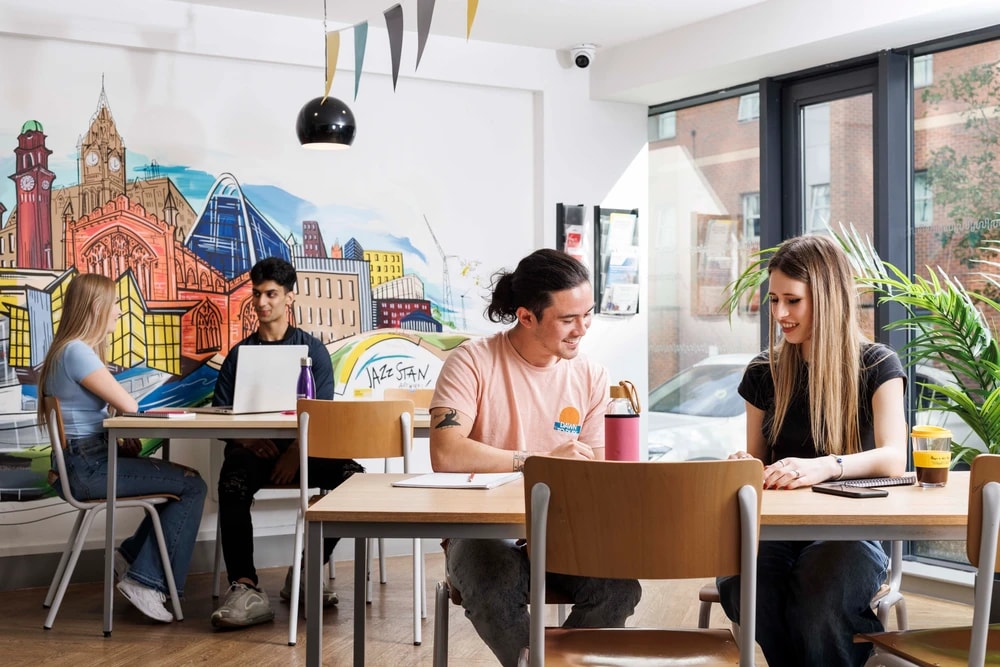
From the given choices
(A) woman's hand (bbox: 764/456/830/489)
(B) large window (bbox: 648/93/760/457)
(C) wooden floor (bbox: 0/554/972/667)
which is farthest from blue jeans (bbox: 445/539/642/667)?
(B) large window (bbox: 648/93/760/457)

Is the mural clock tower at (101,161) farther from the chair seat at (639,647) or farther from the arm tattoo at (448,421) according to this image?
the chair seat at (639,647)

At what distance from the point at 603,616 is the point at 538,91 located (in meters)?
3.81

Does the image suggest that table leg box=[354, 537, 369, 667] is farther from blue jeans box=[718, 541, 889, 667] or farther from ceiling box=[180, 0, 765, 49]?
ceiling box=[180, 0, 765, 49]

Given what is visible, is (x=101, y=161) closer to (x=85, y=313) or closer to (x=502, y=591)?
(x=85, y=313)

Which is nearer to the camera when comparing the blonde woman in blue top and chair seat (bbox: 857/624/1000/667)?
chair seat (bbox: 857/624/1000/667)

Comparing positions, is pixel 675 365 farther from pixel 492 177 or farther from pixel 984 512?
pixel 984 512

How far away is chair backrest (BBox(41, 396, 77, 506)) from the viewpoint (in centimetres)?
374

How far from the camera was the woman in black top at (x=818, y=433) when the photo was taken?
2.14 metres

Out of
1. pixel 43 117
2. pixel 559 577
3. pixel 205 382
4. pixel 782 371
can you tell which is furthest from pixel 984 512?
pixel 43 117

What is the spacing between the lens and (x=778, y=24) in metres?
4.66

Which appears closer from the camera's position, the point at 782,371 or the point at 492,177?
the point at 782,371

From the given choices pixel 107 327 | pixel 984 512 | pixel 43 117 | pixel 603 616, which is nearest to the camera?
pixel 984 512

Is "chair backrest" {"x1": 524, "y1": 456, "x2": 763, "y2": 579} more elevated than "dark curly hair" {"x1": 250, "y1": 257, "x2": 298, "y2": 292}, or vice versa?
"dark curly hair" {"x1": 250, "y1": 257, "x2": 298, "y2": 292}

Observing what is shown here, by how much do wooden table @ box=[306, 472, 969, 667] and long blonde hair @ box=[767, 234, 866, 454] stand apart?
43 cm
